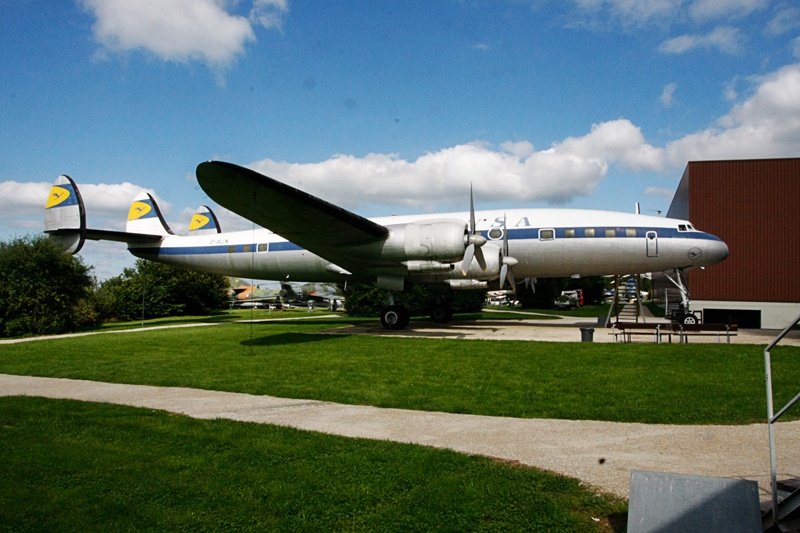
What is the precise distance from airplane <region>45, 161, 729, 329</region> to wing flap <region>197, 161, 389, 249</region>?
0.03 metres

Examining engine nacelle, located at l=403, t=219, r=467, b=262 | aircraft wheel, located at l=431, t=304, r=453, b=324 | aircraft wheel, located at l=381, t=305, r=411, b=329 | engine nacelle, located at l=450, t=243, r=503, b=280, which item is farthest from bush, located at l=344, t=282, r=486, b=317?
engine nacelle, located at l=403, t=219, r=467, b=262

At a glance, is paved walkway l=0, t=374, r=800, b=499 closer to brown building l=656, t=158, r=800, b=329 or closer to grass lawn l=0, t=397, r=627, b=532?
grass lawn l=0, t=397, r=627, b=532

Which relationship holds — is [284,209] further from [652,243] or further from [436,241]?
[652,243]

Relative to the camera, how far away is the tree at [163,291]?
38931 mm

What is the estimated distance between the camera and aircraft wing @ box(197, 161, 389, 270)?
13258 mm

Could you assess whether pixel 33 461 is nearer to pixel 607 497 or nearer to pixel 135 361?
pixel 607 497

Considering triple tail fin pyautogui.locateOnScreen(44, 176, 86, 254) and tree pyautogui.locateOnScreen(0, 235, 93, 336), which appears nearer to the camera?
tree pyautogui.locateOnScreen(0, 235, 93, 336)

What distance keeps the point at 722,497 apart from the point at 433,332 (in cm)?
1559

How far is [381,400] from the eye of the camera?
7.84 m

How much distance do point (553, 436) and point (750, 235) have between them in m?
28.5

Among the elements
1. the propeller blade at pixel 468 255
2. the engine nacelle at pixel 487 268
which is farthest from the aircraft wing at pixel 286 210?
the engine nacelle at pixel 487 268

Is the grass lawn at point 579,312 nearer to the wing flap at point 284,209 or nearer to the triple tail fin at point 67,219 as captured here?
the wing flap at point 284,209

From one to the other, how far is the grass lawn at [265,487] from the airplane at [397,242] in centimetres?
871

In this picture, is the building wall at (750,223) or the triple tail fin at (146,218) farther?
the building wall at (750,223)
